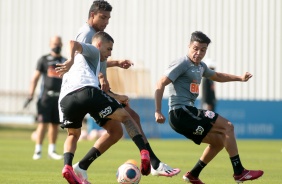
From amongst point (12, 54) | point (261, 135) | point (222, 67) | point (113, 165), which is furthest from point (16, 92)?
→ point (113, 165)

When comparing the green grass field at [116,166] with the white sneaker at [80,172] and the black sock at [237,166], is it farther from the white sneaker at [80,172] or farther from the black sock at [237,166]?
the black sock at [237,166]

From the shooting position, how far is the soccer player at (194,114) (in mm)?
12008

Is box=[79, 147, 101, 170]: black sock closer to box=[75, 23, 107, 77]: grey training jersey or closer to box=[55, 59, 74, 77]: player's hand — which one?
box=[75, 23, 107, 77]: grey training jersey

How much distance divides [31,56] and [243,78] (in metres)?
30.2

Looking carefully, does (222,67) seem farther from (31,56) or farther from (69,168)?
(69,168)

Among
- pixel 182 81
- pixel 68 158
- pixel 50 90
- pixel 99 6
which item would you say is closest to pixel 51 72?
pixel 50 90

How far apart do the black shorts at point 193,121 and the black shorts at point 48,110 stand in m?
7.33

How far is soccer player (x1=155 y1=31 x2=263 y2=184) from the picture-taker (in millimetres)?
12008

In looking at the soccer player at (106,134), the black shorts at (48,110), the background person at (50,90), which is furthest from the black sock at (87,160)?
the black shorts at (48,110)

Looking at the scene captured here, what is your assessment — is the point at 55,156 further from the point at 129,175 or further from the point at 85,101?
the point at 85,101

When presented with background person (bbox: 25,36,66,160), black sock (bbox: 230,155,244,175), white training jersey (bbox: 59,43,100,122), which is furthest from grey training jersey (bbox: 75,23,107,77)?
Result: background person (bbox: 25,36,66,160)

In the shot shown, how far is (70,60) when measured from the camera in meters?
10.8

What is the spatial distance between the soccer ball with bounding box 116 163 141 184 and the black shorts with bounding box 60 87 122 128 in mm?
795

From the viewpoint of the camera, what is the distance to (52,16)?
137 feet
